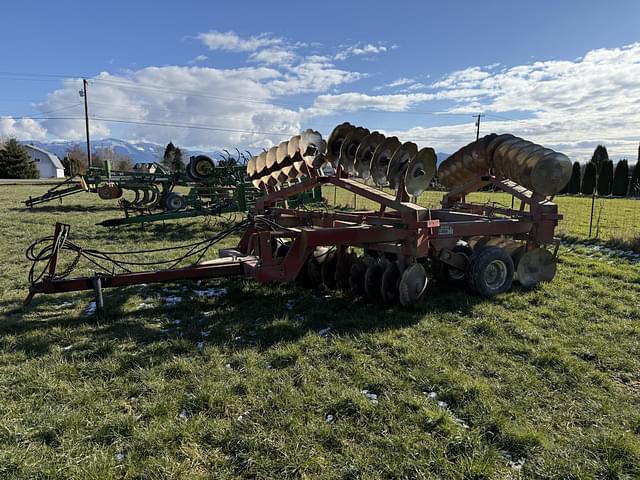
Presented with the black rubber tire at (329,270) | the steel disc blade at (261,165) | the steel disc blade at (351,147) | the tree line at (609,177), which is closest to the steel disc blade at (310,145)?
the steel disc blade at (351,147)

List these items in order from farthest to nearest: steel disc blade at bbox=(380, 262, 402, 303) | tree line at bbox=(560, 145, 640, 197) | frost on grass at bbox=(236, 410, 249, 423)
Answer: tree line at bbox=(560, 145, 640, 197) → steel disc blade at bbox=(380, 262, 402, 303) → frost on grass at bbox=(236, 410, 249, 423)

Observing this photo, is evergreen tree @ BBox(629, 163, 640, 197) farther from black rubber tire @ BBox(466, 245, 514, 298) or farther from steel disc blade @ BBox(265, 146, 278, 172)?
steel disc blade @ BBox(265, 146, 278, 172)

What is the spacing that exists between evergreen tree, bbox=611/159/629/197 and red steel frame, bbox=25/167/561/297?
3999cm

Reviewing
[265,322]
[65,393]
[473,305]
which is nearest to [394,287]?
[473,305]

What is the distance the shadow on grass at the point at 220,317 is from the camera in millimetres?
4660

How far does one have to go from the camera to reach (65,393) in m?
3.53

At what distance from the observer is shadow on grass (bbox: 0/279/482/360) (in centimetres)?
466

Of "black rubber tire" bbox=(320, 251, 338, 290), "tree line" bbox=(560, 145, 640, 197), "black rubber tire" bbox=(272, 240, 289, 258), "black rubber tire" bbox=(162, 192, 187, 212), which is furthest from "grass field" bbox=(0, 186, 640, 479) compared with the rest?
"tree line" bbox=(560, 145, 640, 197)

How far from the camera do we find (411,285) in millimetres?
5418

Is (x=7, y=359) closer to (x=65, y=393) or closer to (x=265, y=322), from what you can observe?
(x=65, y=393)

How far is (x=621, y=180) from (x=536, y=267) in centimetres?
4082

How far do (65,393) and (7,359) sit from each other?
3.29ft

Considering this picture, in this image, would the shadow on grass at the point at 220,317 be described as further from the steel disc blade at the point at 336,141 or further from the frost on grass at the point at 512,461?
the frost on grass at the point at 512,461

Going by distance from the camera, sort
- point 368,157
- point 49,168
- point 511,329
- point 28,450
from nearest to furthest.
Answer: point 28,450 → point 511,329 → point 368,157 → point 49,168
